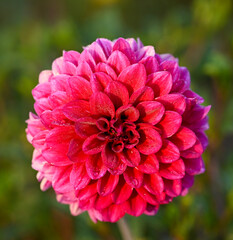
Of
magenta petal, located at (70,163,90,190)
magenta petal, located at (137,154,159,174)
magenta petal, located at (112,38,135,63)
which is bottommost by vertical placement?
magenta petal, located at (70,163,90,190)

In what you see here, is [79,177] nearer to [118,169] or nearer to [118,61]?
[118,169]

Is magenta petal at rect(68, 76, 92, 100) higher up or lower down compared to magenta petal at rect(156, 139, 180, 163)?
higher up

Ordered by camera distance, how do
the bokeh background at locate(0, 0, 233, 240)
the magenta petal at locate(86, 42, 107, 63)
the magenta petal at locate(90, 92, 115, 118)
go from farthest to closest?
the bokeh background at locate(0, 0, 233, 240) → the magenta petal at locate(86, 42, 107, 63) → the magenta petal at locate(90, 92, 115, 118)

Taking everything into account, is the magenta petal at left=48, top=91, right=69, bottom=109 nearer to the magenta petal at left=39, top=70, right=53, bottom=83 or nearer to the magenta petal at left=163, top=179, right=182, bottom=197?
the magenta petal at left=39, top=70, right=53, bottom=83

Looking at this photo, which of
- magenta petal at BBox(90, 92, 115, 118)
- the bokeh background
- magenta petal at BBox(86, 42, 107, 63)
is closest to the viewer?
magenta petal at BBox(90, 92, 115, 118)

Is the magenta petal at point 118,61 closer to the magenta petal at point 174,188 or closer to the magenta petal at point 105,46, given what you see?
the magenta petal at point 105,46

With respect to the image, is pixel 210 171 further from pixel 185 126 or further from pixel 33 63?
pixel 33 63

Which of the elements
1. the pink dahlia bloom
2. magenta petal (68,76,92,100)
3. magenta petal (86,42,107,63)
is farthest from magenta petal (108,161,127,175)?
magenta petal (86,42,107,63)

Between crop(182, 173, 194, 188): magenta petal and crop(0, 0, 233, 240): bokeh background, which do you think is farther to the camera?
crop(0, 0, 233, 240): bokeh background
